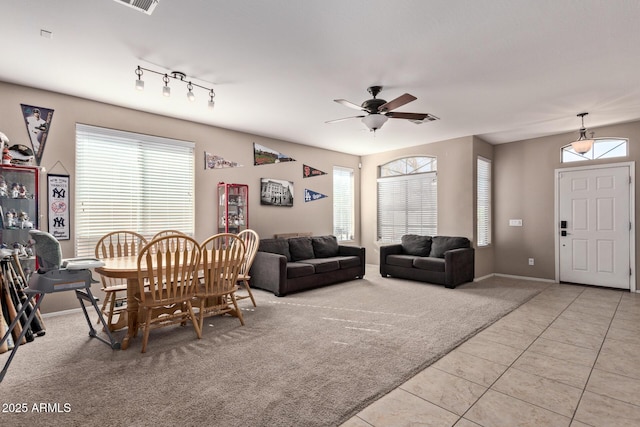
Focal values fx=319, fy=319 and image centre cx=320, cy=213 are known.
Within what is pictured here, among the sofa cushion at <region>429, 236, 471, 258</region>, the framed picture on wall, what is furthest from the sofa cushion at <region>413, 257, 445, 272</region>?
the framed picture on wall

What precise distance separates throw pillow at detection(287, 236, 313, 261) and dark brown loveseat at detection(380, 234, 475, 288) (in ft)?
4.79

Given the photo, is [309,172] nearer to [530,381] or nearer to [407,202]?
[407,202]

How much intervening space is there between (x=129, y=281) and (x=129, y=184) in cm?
187

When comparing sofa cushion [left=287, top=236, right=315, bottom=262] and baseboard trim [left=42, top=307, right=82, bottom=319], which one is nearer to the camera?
baseboard trim [left=42, top=307, right=82, bottom=319]

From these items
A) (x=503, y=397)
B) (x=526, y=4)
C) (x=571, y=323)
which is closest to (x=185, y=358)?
(x=503, y=397)

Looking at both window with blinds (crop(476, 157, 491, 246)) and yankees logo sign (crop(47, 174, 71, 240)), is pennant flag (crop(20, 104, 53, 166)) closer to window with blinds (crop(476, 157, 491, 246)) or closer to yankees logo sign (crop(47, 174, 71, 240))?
yankees logo sign (crop(47, 174, 71, 240))

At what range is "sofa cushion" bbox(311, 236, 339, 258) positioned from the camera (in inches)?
236

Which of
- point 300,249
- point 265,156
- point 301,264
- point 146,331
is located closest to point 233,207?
point 265,156

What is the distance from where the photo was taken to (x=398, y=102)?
10.9 ft

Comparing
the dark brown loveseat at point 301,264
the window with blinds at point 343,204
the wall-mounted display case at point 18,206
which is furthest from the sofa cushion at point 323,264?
the wall-mounted display case at point 18,206

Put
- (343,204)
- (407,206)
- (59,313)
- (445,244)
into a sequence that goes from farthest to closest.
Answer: (343,204)
(407,206)
(445,244)
(59,313)

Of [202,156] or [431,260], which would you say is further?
[431,260]

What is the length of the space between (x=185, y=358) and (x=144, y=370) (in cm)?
31

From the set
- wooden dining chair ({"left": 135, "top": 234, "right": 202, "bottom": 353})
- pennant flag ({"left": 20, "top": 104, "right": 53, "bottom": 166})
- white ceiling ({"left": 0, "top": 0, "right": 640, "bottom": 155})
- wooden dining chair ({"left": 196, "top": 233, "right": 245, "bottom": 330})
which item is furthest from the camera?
pennant flag ({"left": 20, "top": 104, "right": 53, "bottom": 166})
